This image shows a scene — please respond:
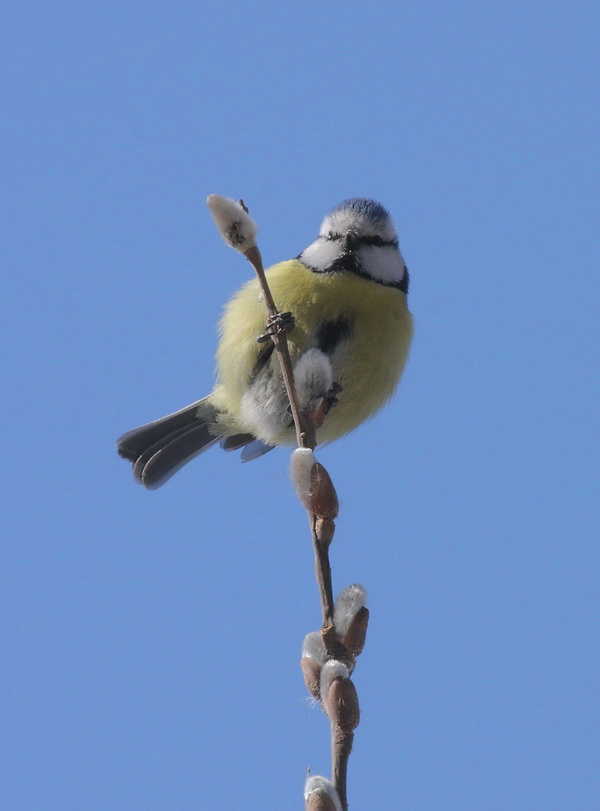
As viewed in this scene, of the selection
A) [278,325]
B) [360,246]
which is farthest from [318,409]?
[360,246]

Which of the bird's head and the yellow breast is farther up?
the bird's head

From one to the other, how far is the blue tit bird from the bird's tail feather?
1.79 ft

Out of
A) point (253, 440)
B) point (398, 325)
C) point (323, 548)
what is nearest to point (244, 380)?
point (398, 325)

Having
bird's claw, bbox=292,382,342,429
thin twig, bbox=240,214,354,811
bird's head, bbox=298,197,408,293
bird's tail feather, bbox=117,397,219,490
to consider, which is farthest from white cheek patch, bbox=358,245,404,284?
thin twig, bbox=240,214,354,811

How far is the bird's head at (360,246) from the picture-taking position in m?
3.27

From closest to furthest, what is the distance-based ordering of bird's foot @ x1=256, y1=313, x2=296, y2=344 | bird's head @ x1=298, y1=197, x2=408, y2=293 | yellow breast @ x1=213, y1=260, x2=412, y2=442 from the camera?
bird's foot @ x1=256, y1=313, x2=296, y2=344
yellow breast @ x1=213, y1=260, x2=412, y2=442
bird's head @ x1=298, y1=197, x2=408, y2=293

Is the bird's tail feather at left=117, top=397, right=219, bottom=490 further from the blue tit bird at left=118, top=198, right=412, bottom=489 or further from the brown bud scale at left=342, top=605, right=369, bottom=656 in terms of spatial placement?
the brown bud scale at left=342, top=605, right=369, bottom=656

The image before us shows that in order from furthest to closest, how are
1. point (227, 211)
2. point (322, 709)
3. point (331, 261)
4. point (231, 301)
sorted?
point (231, 301) → point (331, 261) → point (227, 211) → point (322, 709)

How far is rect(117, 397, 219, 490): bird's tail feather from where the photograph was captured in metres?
4.08

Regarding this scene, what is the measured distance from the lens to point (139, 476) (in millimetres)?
4094

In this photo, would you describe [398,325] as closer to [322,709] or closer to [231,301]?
[231,301]

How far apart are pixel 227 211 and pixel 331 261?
1.64 metres

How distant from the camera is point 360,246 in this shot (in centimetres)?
335

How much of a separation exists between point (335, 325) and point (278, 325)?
124cm
